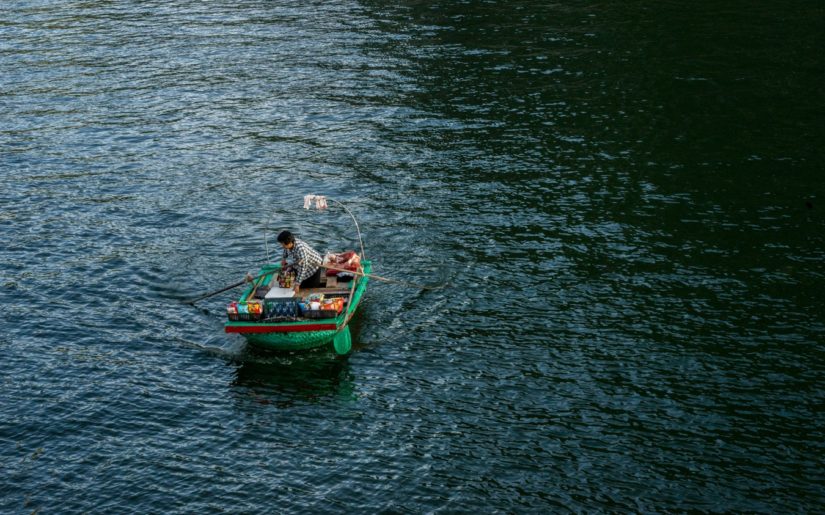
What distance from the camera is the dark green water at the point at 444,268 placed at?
28188 millimetres

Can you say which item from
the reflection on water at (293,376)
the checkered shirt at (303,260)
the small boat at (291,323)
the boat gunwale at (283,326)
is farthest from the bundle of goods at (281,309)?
the checkered shirt at (303,260)

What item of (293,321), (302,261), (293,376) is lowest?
(293,376)

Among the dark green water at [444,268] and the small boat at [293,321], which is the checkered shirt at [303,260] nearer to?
the small boat at [293,321]

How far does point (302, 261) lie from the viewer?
3619cm

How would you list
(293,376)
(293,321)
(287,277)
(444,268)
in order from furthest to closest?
(444,268) < (287,277) < (293,321) < (293,376)

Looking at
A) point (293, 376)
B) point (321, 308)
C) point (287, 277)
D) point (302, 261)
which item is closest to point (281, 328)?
point (321, 308)

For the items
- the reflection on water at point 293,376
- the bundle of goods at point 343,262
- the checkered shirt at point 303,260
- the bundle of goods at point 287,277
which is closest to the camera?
the reflection on water at point 293,376

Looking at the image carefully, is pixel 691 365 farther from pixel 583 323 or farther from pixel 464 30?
pixel 464 30

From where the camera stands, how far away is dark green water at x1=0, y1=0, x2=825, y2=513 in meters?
28.2

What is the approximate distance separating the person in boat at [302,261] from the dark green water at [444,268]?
2.72 metres

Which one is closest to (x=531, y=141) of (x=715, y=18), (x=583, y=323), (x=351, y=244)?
(x=351, y=244)

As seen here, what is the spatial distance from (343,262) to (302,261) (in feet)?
7.53

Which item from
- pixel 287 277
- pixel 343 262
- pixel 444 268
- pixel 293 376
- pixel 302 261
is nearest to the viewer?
pixel 293 376

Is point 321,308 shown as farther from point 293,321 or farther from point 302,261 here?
point 302,261
